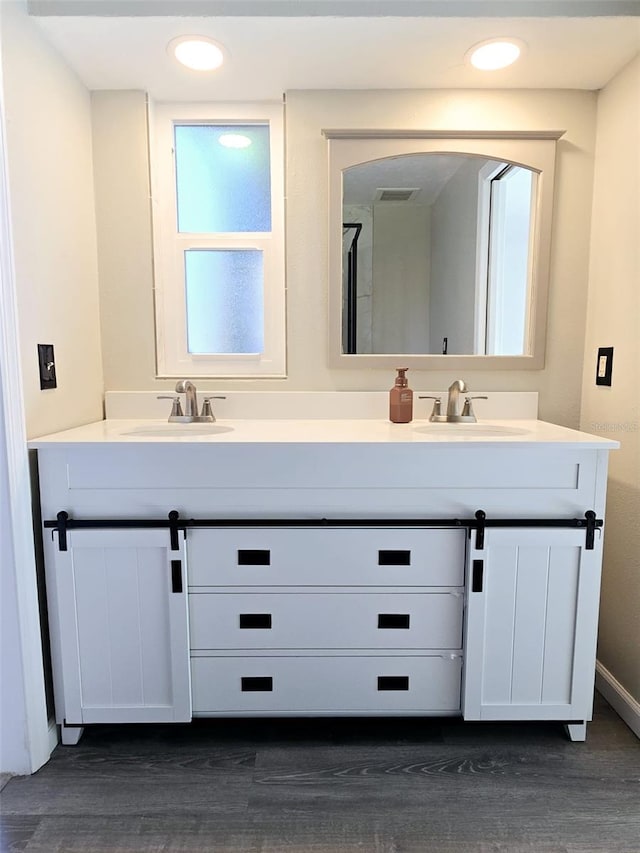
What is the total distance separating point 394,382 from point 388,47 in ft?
3.29

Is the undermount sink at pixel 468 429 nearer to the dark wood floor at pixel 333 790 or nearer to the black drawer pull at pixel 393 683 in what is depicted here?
the black drawer pull at pixel 393 683

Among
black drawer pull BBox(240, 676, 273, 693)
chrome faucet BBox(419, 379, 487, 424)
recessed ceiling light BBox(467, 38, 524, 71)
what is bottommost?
black drawer pull BBox(240, 676, 273, 693)

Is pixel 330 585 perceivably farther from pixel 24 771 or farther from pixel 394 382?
pixel 24 771

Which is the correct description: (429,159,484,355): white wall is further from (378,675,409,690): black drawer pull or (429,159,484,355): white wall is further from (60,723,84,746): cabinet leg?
(60,723,84,746): cabinet leg

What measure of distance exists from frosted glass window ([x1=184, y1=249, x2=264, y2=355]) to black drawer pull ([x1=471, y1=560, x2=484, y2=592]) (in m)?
1.05

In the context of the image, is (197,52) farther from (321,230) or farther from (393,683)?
(393,683)

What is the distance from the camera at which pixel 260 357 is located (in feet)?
5.97

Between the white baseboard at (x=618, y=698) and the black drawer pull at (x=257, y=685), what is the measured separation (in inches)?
42.7

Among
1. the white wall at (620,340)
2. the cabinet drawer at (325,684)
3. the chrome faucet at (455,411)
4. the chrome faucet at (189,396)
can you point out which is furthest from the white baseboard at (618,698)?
the chrome faucet at (189,396)

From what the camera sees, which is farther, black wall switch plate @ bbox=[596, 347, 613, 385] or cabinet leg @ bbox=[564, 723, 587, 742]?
black wall switch plate @ bbox=[596, 347, 613, 385]

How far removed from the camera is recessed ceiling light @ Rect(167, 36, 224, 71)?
140cm

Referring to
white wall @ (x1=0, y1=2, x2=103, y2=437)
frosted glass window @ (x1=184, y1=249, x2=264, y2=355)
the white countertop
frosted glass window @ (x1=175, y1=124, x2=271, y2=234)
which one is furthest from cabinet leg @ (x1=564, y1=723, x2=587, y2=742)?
frosted glass window @ (x1=175, y1=124, x2=271, y2=234)

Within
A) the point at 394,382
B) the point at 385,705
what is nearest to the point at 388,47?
the point at 394,382

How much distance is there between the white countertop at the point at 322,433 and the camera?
126cm
